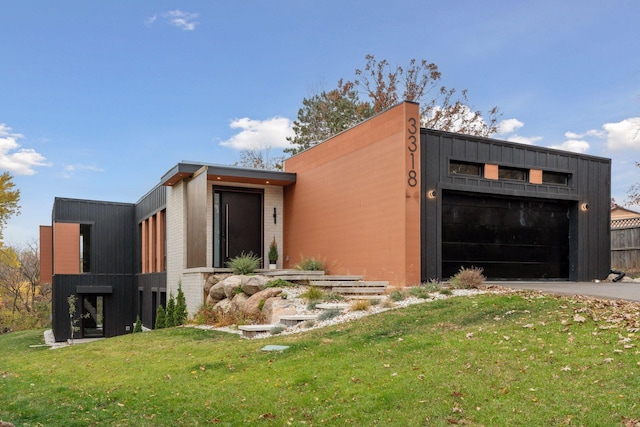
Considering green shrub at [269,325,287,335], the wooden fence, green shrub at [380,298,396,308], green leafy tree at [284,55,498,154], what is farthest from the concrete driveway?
green leafy tree at [284,55,498,154]

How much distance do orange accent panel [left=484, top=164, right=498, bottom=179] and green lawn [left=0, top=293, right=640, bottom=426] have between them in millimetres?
5863

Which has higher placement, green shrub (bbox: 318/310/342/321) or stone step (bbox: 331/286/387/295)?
stone step (bbox: 331/286/387/295)

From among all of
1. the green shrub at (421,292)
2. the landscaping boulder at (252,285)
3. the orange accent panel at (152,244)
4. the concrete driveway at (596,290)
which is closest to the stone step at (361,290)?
the green shrub at (421,292)

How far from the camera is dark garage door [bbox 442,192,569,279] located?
555 inches

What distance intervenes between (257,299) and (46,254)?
18586mm

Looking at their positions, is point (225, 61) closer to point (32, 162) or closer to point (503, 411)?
point (503, 411)

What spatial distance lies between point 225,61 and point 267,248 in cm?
731

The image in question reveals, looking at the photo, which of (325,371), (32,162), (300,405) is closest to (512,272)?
(325,371)

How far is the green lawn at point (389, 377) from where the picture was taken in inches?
195

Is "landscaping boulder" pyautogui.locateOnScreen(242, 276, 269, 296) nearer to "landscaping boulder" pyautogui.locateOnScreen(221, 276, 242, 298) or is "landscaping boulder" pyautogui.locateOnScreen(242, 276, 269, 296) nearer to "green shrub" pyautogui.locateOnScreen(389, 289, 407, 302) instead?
"landscaping boulder" pyautogui.locateOnScreen(221, 276, 242, 298)

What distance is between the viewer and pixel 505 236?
49.4 ft

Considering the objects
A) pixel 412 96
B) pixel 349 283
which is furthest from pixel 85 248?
pixel 412 96

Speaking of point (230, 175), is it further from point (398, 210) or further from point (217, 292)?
point (398, 210)

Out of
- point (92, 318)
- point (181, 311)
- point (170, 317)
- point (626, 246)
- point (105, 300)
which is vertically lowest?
point (92, 318)
